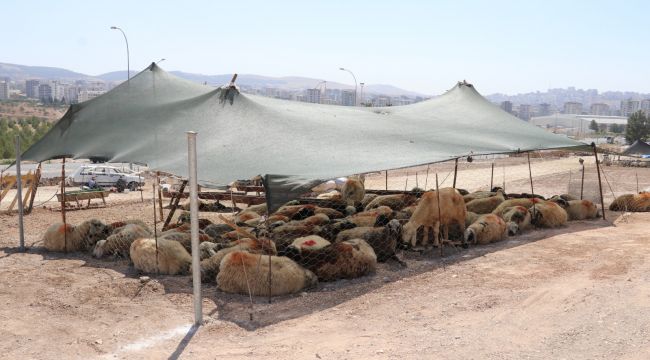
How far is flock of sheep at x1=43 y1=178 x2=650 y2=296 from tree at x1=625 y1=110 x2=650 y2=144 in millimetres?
63511

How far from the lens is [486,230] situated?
12.6 m

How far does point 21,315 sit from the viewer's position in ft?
26.1

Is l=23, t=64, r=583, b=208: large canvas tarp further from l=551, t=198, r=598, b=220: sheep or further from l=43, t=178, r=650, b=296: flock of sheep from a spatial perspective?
l=551, t=198, r=598, b=220: sheep

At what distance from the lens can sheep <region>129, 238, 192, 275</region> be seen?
33.1 feet

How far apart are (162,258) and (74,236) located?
2.91m

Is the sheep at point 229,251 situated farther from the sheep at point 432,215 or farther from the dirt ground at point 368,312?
the sheep at point 432,215

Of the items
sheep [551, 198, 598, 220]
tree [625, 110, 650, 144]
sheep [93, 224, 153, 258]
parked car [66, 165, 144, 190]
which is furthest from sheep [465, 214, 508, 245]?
tree [625, 110, 650, 144]

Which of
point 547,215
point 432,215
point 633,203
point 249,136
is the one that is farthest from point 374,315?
point 633,203

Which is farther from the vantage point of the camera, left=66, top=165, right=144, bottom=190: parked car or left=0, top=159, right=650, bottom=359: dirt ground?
left=66, top=165, right=144, bottom=190: parked car

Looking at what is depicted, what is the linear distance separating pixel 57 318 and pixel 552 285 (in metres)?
6.74

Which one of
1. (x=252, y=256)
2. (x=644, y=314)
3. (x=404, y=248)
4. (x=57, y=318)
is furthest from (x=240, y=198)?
(x=644, y=314)

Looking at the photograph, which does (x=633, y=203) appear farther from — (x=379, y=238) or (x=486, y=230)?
(x=379, y=238)

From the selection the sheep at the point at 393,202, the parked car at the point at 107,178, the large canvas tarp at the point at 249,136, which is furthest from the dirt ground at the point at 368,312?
the parked car at the point at 107,178

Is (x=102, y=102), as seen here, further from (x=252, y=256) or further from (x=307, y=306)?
(x=307, y=306)
